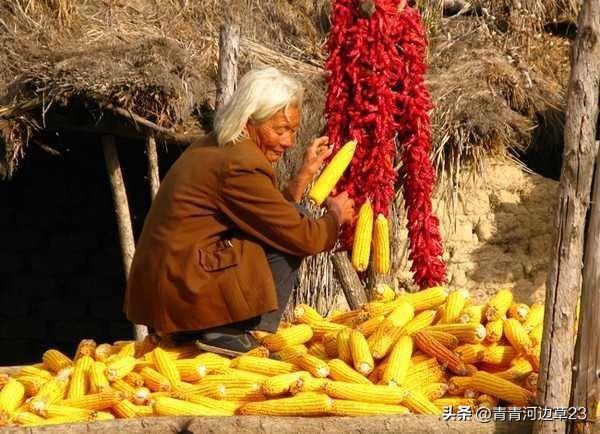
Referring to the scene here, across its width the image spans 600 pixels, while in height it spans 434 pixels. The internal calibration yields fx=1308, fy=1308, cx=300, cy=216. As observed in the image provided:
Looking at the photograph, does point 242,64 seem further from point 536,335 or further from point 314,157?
point 536,335

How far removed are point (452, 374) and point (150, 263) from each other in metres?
1.36

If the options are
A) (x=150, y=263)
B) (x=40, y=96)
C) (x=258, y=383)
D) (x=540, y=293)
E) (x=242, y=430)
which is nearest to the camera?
(x=242, y=430)

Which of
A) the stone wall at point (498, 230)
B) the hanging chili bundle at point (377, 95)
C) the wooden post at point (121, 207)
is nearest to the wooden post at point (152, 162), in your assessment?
the wooden post at point (121, 207)

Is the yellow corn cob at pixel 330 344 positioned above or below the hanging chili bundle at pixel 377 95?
below

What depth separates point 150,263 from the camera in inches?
220

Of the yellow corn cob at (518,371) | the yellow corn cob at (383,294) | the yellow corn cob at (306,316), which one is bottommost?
the yellow corn cob at (518,371)

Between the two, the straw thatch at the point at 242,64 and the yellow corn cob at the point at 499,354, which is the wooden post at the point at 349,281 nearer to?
the straw thatch at the point at 242,64

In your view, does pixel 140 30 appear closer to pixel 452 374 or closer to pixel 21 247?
pixel 21 247

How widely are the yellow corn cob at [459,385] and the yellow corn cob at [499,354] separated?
17 centimetres

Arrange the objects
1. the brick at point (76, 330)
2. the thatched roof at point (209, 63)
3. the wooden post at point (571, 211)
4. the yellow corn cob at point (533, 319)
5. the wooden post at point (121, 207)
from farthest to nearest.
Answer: the brick at point (76, 330), the wooden post at point (121, 207), the thatched roof at point (209, 63), the yellow corn cob at point (533, 319), the wooden post at point (571, 211)

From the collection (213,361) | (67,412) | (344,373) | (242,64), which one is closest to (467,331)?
(344,373)

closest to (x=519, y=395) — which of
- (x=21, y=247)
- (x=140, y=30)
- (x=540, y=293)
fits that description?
(x=540, y=293)

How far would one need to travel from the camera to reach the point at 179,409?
5066 millimetres

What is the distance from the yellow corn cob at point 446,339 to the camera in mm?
5391
